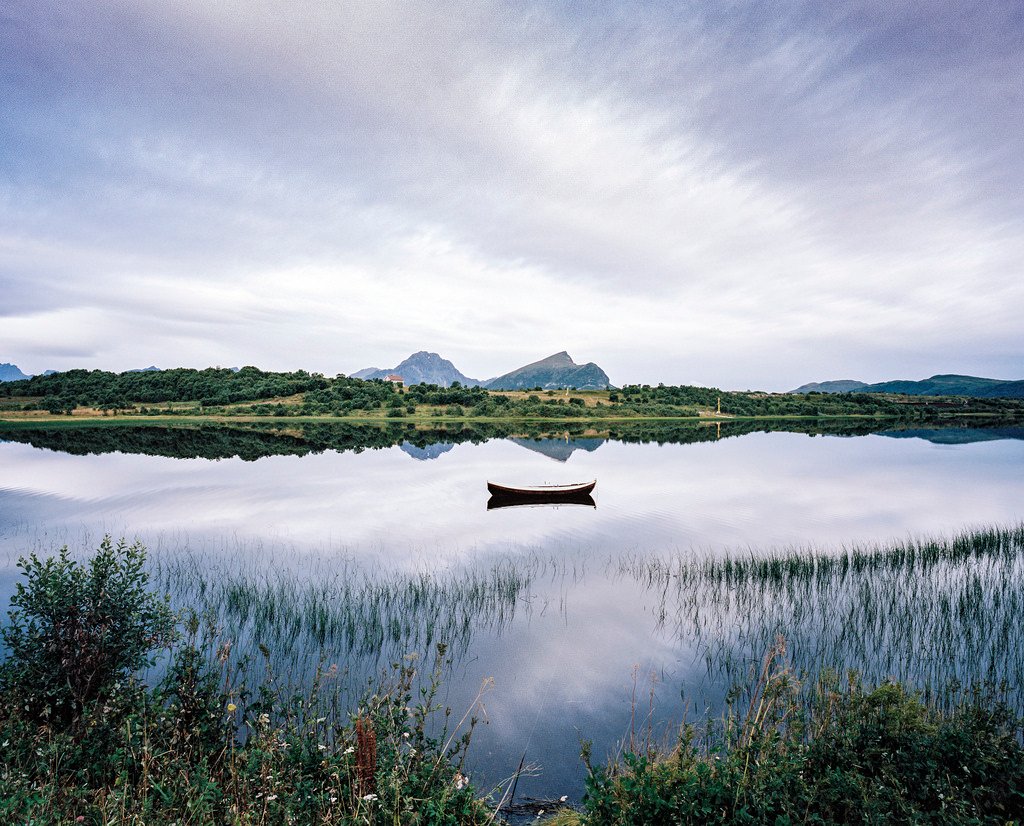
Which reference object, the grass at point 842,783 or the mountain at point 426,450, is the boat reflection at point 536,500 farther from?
the grass at point 842,783

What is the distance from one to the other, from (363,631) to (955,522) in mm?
28533

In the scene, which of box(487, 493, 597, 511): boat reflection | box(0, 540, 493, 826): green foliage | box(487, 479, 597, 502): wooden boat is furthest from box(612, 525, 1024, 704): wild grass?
box(487, 493, 597, 511): boat reflection

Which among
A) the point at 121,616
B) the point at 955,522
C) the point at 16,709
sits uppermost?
the point at 121,616

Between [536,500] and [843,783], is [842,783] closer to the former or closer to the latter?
[843,783]

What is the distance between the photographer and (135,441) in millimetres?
69625

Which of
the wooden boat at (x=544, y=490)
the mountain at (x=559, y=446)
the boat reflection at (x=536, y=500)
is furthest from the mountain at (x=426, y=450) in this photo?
the wooden boat at (x=544, y=490)

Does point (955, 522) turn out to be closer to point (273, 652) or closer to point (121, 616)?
point (273, 652)

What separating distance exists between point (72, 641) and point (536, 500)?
2593 centimetres

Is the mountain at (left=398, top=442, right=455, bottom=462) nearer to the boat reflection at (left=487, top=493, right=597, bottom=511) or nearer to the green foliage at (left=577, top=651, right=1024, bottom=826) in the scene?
the boat reflection at (left=487, top=493, right=597, bottom=511)

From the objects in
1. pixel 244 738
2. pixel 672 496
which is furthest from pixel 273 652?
pixel 672 496

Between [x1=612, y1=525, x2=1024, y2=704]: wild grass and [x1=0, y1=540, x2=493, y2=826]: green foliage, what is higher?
[x1=0, y1=540, x2=493, y2=826]: green foliage

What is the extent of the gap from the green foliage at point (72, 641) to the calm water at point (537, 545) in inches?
161

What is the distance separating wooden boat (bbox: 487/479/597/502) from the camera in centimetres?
3170

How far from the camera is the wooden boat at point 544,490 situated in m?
31.7
